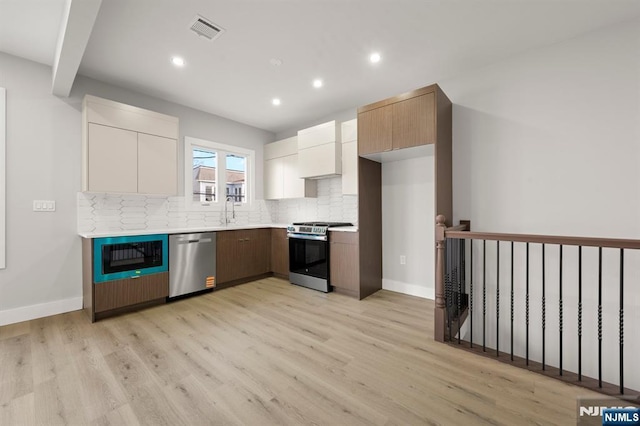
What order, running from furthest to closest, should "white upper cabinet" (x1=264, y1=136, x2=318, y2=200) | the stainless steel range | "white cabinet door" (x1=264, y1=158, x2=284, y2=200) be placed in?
"white cabinet door" (x1=264, y1=158, x2=284, y2=200) < "white upper cabinet" (x1=264, y1=136, x2=318, y2=200) < the stainless steel range

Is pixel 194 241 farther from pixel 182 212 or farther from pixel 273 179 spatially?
pixel 273 179

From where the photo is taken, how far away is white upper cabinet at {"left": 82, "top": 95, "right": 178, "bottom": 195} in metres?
3.08

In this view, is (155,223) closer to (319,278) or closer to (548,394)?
(319,278)

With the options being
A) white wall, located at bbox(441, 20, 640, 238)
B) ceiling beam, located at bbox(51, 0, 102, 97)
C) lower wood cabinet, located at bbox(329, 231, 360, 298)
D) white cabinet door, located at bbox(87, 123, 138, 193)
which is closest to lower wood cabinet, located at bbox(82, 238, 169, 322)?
white cabinet door, located at bbox(87, 123, 138, 193)

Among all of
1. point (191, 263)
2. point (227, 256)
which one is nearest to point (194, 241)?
point (191, 263)

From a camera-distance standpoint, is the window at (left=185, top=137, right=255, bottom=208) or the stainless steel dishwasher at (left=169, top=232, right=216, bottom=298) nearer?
the stainless steel dishwasher at (left=169, top=232, right=216, bottom=298)

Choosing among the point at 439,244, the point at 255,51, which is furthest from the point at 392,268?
the point at 255,51

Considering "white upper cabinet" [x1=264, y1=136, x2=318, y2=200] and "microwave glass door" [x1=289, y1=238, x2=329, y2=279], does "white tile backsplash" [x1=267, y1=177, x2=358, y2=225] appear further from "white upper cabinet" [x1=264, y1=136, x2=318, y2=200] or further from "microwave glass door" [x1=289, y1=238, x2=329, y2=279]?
"microwave glass door" [x1=289, y1=238, x2=329, y2=279]

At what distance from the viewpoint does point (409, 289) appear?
376 cm

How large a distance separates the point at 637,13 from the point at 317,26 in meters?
2.70

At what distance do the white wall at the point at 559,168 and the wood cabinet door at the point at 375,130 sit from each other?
88cm

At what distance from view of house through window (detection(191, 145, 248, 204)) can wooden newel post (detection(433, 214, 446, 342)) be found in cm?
360

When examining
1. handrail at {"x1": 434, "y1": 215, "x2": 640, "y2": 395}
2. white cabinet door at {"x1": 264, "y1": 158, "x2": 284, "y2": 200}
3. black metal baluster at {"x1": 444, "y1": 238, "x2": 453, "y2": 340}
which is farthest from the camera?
white cabinet door at {"x1": 264, "y1": 158, "x2": 284, "y2": 200}

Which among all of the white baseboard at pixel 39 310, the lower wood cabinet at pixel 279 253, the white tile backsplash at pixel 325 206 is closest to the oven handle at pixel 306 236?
the lower wood cabinet at pixel 279 253
